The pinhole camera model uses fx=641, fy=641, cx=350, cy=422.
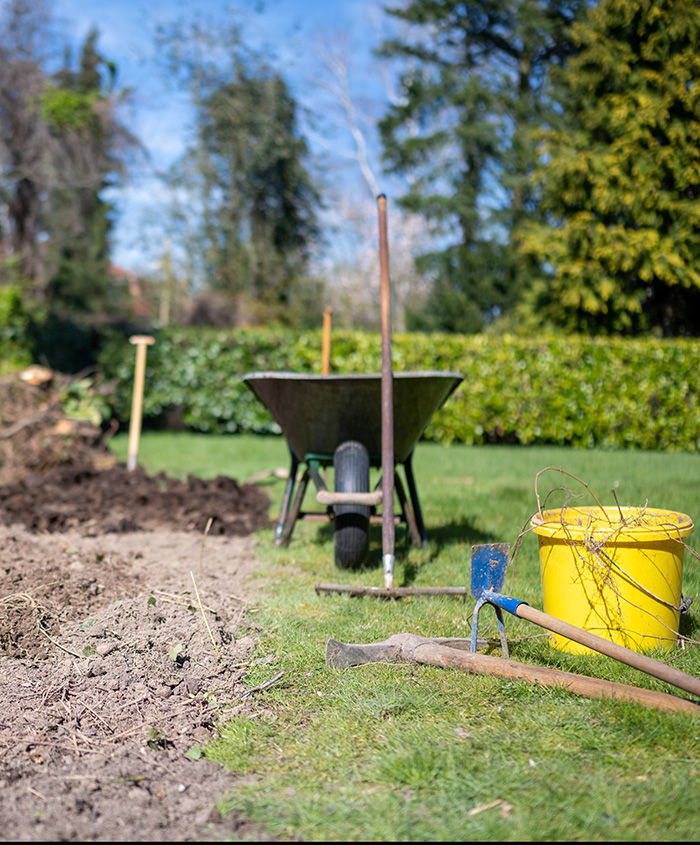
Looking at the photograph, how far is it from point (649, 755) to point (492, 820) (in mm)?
521

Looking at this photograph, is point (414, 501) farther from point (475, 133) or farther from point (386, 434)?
point (475, 133)

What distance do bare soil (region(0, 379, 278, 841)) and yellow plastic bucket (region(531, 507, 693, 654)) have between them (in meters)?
1.20

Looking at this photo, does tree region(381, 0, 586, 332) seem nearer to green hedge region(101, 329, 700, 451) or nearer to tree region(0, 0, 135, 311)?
green hedge region(101, 329, 700, 451)

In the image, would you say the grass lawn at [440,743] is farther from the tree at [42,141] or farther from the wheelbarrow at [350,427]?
the tree at [42,141]

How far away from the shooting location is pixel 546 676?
6.75 feet

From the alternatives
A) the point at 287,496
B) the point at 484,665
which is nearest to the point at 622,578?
the point at 484,665

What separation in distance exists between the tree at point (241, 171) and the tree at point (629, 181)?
7.96 metres

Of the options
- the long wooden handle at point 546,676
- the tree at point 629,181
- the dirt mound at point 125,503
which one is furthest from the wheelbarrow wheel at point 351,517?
→ the tree at point 629,181

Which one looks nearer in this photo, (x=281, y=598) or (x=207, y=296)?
(x=281, y=598)

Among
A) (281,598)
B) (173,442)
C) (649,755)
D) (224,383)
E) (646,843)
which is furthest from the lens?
(224,383)

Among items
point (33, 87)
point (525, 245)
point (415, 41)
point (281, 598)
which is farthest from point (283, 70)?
point (281, 598)

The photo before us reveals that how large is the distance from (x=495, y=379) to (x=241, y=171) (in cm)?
1252

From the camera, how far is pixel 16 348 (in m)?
10.3

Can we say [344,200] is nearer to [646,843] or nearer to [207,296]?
[207,296]
